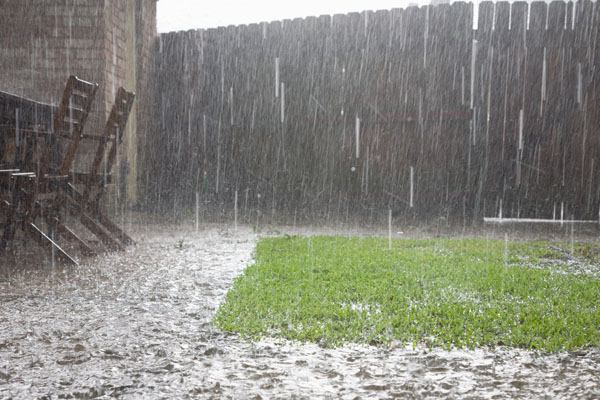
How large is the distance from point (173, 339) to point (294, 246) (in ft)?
7.79

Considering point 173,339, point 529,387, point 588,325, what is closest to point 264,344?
point 173,339

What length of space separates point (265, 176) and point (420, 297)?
562cm

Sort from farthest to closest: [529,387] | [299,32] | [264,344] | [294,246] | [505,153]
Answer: [299,32] < [505,153] < [294,246] < [264,344] < [529,387]

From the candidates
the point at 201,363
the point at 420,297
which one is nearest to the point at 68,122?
the point at 201,363

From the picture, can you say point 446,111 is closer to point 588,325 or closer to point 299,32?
point 299,32

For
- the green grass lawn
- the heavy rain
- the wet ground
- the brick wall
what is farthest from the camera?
the brick wall

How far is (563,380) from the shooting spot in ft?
5.95

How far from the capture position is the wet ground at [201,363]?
1.72m

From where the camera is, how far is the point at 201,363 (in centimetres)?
194

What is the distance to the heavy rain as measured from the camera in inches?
76.5

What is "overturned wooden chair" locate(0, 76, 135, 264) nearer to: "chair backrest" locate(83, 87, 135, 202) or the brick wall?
"chair backrest" locate(83, 87, 135, 202)

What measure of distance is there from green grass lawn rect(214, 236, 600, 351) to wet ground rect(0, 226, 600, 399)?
13 centimetres

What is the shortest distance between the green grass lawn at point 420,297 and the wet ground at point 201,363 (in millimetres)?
130

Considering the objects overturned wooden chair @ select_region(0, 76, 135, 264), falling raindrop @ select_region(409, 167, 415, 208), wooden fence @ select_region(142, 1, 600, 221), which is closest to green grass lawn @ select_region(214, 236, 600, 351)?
overturned wooden chair @ select_region(0, 76, 135, 264)
